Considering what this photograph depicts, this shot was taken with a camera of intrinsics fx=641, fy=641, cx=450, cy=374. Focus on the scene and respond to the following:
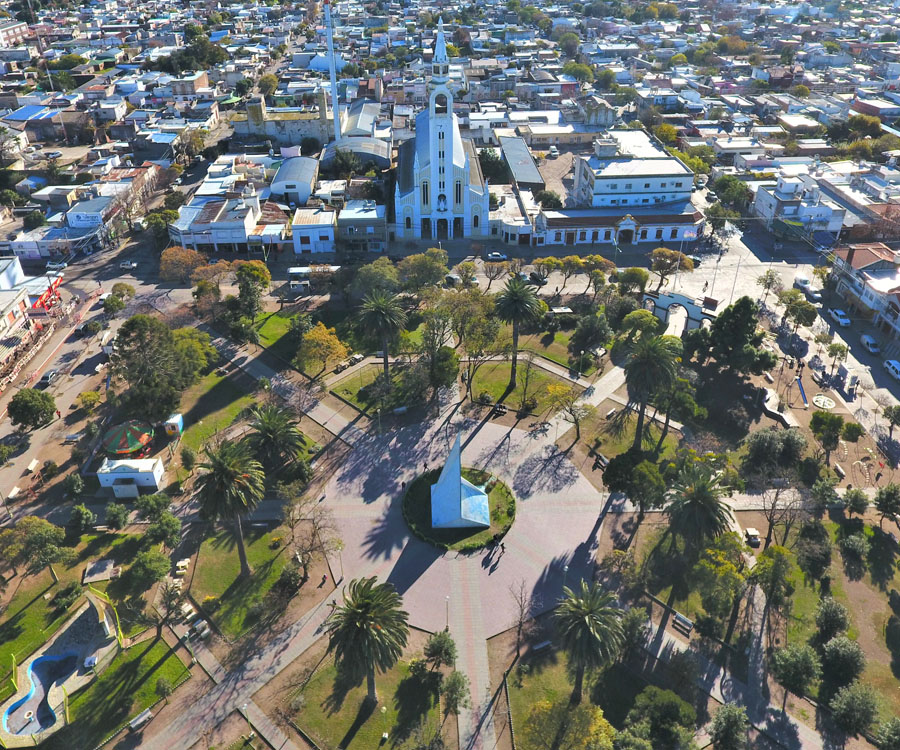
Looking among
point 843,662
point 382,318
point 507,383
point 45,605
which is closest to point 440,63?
point 382,318

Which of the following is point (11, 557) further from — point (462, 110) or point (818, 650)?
point (462, 110)

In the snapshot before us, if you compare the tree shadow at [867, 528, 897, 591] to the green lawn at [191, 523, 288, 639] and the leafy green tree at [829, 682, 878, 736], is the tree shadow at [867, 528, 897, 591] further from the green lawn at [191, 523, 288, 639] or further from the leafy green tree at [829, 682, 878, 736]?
the green lawn at [191, 523, 288, 639]

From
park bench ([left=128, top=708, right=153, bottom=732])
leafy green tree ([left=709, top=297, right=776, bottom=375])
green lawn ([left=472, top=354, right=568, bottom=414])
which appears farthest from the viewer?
leafy green tree ([left=709, top=297, right=776, bottom=375])

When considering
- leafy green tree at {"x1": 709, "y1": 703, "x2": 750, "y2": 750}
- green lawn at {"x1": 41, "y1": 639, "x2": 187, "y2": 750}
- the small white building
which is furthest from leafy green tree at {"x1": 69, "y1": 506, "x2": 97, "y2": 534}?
leafy green tree at {"x1": 709, "y1": 703, "x2": 750, "y2": 750}

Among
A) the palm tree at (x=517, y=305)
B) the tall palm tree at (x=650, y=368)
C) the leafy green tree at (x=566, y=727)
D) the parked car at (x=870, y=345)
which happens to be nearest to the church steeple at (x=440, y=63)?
the palm tree at (x=517, y=305)

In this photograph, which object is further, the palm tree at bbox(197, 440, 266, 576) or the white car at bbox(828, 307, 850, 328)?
the white car at bbox(828, 307, 850, 328)

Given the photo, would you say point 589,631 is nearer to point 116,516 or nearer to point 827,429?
point 827,429

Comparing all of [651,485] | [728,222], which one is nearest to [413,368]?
[651,485]
